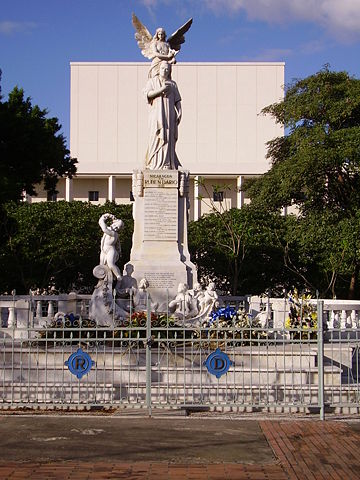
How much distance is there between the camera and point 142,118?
66312 mm

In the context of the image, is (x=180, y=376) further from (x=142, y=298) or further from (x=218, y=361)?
(x=142, y=298)

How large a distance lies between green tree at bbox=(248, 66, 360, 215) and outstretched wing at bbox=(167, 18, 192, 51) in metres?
13.8

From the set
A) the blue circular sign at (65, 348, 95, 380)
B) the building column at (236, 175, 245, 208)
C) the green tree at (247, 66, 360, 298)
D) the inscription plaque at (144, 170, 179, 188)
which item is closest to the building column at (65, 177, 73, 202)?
the building column at (236, 175, 245, 208)

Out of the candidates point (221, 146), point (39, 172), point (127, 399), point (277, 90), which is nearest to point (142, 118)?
point (221, 146)

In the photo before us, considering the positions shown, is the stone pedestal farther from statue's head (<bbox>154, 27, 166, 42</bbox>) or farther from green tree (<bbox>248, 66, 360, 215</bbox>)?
green tree (<bbox>248, 66, 360, 215</bbox>)

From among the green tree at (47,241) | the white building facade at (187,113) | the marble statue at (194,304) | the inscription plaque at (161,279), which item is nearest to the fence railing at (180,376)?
the marble statue at (194,304)

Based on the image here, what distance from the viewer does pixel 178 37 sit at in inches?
774

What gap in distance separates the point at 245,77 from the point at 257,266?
34800mm

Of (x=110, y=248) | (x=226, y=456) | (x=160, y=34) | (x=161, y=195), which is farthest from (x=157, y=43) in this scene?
(x=226, y=456)

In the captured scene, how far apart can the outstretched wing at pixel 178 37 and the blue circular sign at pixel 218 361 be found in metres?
10.6

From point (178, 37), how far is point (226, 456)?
13489 mm

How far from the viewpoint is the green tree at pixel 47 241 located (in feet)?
112

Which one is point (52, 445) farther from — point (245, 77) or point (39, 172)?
point (245, 77)

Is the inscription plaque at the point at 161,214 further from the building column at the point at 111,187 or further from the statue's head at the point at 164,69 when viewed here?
the building column at the point at 111,187
